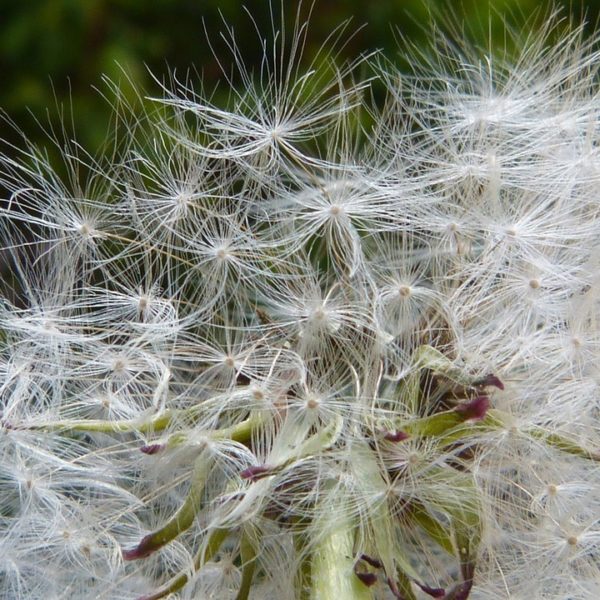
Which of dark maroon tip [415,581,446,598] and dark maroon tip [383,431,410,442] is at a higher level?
dark maroon tip [383,431,410,442]

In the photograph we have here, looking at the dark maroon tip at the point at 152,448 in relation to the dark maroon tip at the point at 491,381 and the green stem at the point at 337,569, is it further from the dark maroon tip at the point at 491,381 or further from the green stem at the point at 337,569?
the dark maroon tip at the point at 491,381

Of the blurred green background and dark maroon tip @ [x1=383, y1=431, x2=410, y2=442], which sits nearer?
dark maroon tip @ [x1=383, y1=431, x2=410, y2=442]

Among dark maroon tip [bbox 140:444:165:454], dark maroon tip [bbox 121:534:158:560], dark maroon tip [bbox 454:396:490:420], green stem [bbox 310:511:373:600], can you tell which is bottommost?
green stem [bbox 310:511:373:600]

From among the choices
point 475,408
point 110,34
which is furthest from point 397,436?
point 110,34

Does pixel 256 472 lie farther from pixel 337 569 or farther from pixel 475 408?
pixel 475 408

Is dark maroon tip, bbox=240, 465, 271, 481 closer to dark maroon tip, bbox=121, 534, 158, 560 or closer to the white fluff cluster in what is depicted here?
the white fluff cluster

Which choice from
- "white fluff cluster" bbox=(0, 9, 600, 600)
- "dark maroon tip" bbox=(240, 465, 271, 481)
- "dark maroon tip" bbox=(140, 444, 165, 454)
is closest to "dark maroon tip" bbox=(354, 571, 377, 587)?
"white fluff cluster" bbox=(0, 9, 600, 600)

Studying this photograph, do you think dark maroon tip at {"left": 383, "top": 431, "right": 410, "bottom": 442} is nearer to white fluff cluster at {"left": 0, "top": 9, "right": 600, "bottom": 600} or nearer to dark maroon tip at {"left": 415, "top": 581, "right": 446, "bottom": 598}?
white fluff cluster at {"left": 0, "top": 9, "right": 600, "bottom": 600}
